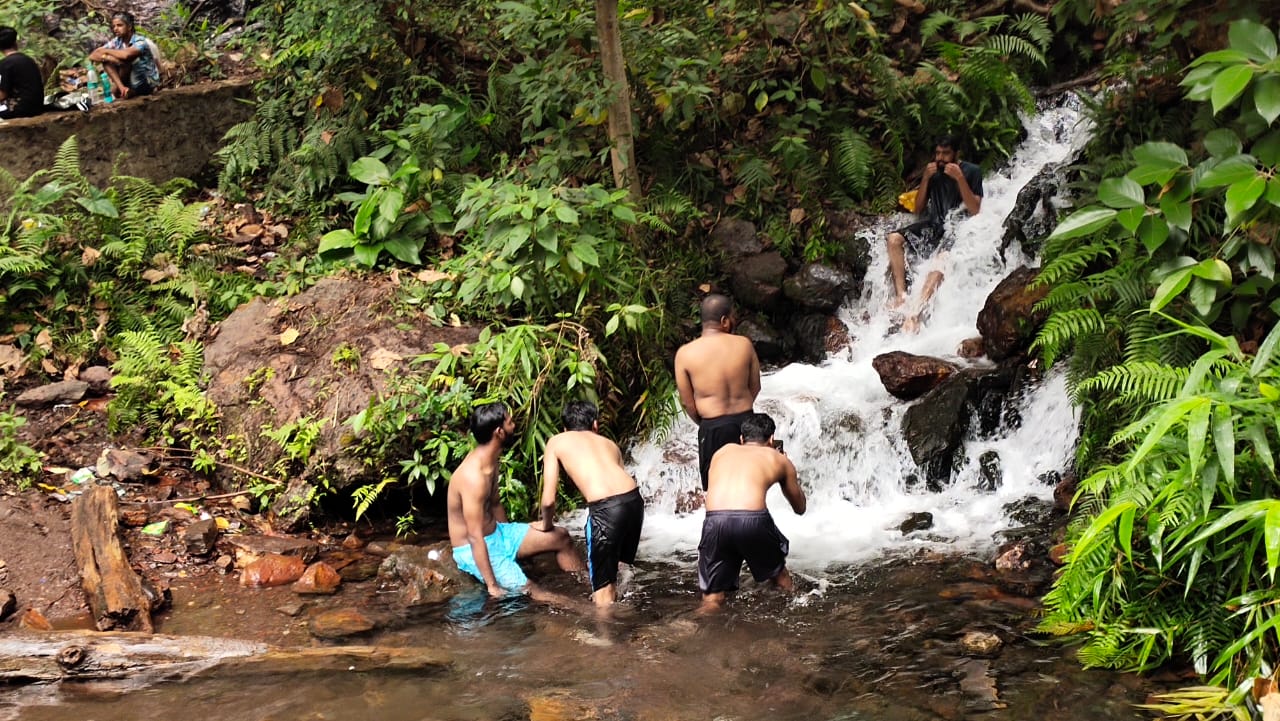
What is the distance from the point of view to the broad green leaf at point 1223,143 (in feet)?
19.0

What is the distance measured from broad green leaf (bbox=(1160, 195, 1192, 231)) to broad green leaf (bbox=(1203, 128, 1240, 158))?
33 cm

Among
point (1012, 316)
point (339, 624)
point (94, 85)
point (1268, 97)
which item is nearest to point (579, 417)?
point (339, 624)

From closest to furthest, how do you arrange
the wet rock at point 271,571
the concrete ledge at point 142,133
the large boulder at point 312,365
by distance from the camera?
1. the wet rock at point 271,571
2. the large boulder at point 312,365
3. the concrete ledge at point 142,133

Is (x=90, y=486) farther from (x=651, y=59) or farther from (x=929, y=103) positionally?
(x=929, y=103)

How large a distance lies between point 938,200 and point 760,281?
7.05ft

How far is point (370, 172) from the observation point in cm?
948

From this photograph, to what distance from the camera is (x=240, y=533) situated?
759 centimetres

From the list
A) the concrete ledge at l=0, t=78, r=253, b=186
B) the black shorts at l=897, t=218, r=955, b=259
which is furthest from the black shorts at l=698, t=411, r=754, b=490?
the concrete ledge at l=0, t=78, r=253, b=186

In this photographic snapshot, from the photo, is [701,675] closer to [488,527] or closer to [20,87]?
[488,527]

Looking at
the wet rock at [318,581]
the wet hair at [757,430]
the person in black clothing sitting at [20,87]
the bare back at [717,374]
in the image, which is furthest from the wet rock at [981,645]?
the person in black clothing sitting at [20,87]

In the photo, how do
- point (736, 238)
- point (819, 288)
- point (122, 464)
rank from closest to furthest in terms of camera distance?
point (122, 464) < point (819, 288) < point (736, 238)

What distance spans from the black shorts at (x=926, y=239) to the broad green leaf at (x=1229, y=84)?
18.1 feet

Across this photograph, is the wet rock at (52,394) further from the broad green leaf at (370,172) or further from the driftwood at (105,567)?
the broad green leaf at (370,172)

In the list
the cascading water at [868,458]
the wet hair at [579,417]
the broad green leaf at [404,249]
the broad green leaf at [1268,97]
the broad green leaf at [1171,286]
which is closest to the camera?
the broad green leaf at [1268,97]
